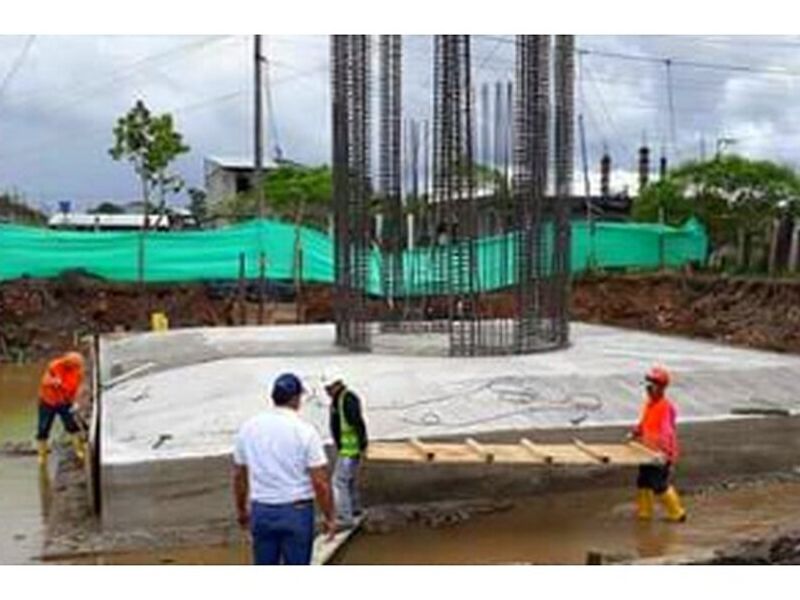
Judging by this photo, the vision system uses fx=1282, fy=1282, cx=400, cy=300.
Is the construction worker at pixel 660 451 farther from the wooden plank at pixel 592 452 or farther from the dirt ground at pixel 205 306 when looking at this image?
the dirt ground at pixel 205 306

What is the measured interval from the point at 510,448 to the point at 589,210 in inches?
875

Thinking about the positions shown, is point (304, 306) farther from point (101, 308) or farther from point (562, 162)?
point (562, 162)

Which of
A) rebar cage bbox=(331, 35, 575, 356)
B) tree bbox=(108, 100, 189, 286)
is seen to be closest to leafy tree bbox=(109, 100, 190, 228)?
tree bbox=(108, 100, 189, 286)

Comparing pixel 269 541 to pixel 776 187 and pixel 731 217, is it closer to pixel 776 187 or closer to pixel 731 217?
pixel 731 217

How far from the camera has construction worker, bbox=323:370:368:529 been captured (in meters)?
11.2

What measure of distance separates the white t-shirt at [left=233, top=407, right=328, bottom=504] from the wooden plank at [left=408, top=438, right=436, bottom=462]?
16.0 ft

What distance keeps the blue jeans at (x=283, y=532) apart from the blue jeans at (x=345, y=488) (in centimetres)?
411

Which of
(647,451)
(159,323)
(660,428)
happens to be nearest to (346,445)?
(647,451)

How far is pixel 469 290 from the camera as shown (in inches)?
672

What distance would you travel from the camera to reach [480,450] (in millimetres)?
12312

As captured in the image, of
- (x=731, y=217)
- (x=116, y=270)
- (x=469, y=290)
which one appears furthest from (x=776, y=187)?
(x=469, y=290)

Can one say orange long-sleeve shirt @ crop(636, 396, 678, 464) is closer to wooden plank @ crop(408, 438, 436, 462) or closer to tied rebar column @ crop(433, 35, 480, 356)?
wooden plank @ crop(408, 438, 436, 462)

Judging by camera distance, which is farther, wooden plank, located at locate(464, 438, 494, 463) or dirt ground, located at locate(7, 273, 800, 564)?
dirt ground, located at locate(7, 273, 800, 564)

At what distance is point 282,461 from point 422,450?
17.0 ft
